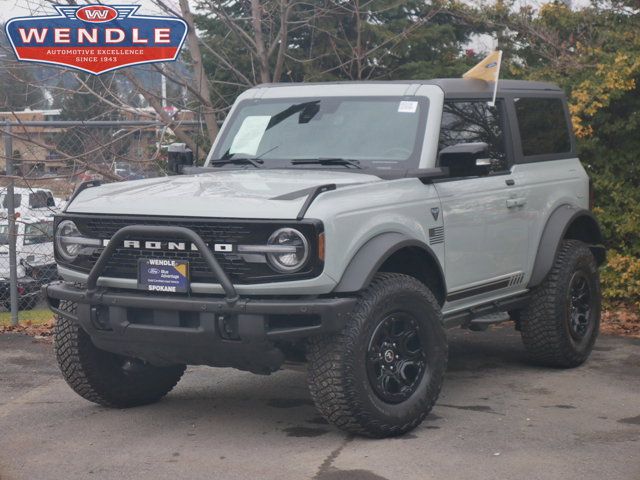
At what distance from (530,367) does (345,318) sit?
2915 millimetres

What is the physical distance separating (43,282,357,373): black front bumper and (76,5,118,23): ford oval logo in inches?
211

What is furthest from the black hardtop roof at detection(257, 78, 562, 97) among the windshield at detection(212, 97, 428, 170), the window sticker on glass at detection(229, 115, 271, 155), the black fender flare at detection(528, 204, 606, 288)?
the black fender flare at detection(528, 204, 606, 288)

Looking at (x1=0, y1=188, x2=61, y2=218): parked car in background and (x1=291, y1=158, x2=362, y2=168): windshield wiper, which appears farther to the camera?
(x1=0, y1=188, x2=61, y2=218): parked car in background

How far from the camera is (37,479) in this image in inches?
214

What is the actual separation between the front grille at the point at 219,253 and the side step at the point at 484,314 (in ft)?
5.29

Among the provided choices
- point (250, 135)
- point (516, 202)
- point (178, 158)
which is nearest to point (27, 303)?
point (178, 158)

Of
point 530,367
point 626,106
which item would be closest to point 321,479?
point 530,367

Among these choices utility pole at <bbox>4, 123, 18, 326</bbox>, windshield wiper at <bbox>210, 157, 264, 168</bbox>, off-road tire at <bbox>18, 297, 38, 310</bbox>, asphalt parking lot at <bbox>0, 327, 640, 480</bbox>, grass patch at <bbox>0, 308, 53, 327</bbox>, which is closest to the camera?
asphalt parking lot at <bbox>0, 327, 640, 480</bbox>

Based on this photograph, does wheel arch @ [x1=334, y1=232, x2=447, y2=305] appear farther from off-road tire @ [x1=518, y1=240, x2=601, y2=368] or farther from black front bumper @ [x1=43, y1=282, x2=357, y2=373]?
off-road tire @ [x1=518, y1=240, x2=601, y2=368]

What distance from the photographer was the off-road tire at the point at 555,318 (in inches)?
307

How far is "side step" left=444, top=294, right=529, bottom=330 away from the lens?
276 inches

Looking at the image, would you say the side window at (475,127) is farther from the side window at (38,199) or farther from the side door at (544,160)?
the side window at (38,199)

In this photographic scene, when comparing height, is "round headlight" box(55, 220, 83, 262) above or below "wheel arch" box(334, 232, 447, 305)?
above

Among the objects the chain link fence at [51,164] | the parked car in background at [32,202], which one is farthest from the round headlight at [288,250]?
the parked car in background at [32,202]
